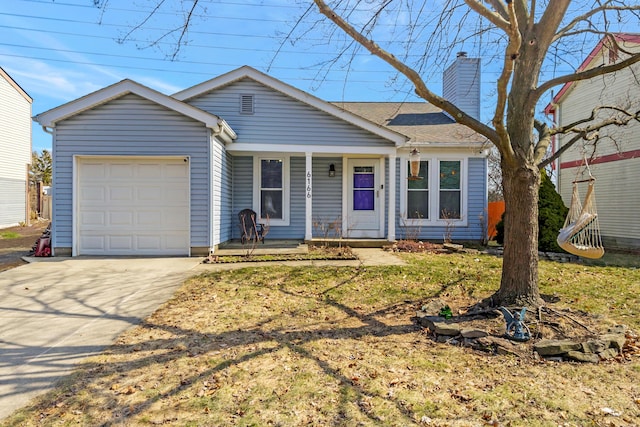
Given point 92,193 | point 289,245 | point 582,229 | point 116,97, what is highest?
point 116,97

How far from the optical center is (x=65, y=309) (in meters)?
4.95

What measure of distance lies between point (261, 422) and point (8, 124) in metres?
23.7

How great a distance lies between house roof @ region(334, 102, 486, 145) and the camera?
11320mm

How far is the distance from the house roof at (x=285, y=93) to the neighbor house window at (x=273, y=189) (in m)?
1.96

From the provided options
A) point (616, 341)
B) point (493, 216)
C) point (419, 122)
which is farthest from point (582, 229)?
point (419, 122)

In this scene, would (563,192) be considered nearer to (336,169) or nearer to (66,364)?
(336,169)

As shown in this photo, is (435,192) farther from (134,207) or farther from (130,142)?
(130,142)

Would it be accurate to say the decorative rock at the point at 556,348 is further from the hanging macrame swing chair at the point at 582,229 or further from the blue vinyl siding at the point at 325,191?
the blue vinyl siding at the point at 325,191

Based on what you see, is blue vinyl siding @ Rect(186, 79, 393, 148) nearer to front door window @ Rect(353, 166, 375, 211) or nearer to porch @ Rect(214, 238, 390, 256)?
front door window @ Rect(353, 166, 375, 211)

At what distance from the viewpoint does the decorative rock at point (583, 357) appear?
3480 millimetres

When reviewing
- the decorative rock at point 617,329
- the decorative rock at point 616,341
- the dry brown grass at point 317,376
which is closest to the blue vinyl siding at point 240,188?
the dry brown grass at point 317,376

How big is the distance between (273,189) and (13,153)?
55.5ft

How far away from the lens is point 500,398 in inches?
111

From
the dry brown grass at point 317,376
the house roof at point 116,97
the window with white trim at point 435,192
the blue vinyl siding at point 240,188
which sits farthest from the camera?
the window with white trim at point 435,192
